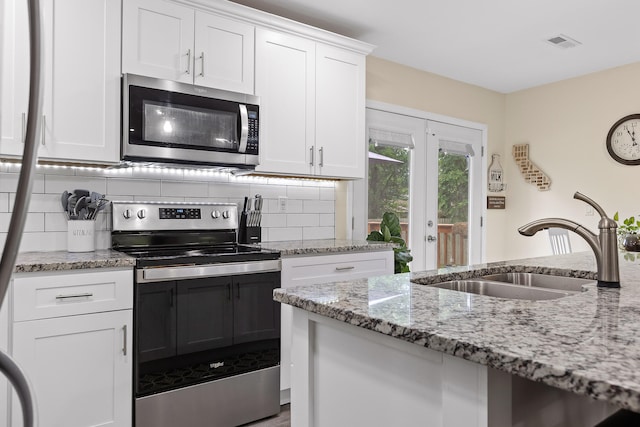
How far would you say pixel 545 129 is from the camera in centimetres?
483

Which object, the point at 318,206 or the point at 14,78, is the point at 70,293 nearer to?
the point at 14,78

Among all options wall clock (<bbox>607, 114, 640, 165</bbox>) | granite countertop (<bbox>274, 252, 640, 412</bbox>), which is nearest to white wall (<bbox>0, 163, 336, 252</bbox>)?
granite countertop (<bbox>274, 252, 640, 412</bbox>)

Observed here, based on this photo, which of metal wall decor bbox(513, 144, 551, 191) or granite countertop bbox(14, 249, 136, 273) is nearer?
granite countertop bbox(14, 249, 136, 273)

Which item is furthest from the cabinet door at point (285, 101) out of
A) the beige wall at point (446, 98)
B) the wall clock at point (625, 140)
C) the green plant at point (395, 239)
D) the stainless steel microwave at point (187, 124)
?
the wall clock at point (625, 140)

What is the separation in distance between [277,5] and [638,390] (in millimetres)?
3044

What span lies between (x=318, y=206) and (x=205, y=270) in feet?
4.78

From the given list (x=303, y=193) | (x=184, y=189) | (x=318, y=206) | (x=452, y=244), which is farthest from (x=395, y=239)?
(x=184, y=189)

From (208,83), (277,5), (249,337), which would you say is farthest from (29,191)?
(277,5)

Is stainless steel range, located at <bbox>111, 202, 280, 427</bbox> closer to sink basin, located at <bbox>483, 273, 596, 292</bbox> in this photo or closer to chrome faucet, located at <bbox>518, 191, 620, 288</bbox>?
sink basin, located at <bbox>483, 273, 596, 292</bbox>

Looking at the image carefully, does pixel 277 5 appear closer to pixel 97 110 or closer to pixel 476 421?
pixel 97 110

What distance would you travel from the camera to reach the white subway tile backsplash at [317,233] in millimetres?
3549

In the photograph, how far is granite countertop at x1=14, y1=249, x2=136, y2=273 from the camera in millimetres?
1940

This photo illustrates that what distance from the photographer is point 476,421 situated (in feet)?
2.56

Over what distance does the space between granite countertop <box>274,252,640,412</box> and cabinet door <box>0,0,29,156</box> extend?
1.68m
